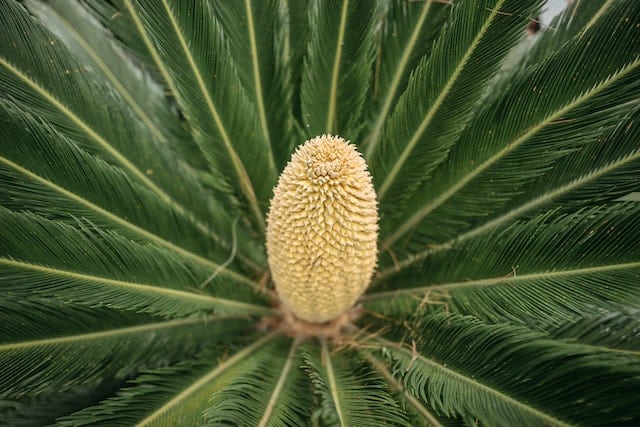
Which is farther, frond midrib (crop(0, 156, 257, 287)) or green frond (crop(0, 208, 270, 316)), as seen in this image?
frond midrib (crop(0, 156, 257, 287))

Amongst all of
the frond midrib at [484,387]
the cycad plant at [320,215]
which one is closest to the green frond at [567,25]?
the cycad plant at [320,215]

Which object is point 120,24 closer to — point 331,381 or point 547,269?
point 331,381

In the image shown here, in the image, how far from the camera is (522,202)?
182 centimetres

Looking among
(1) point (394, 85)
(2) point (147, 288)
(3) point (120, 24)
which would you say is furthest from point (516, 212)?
(3) point (120, 24)

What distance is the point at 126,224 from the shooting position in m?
1.74

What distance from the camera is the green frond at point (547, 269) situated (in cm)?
145

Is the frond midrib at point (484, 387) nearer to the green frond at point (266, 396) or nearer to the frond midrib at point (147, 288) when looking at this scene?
the green frond at point (266, 396)

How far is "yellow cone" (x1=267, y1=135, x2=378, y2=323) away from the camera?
1461 mm

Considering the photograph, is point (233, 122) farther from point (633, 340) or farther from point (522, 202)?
point (633, 340)

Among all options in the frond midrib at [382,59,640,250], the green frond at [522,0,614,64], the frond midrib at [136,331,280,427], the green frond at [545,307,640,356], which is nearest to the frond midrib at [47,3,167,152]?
the frond midrib at [136,331,280,427]

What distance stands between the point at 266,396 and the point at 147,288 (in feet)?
1.53

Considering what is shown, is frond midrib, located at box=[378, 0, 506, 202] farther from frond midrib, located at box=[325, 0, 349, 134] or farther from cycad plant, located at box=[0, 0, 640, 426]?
frond midrib, located at box=[325, 0, 349, 134]

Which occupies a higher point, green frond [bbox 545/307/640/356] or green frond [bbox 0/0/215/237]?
green frond [bbox 0/0/215/237]

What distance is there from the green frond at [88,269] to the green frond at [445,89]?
79 cm
